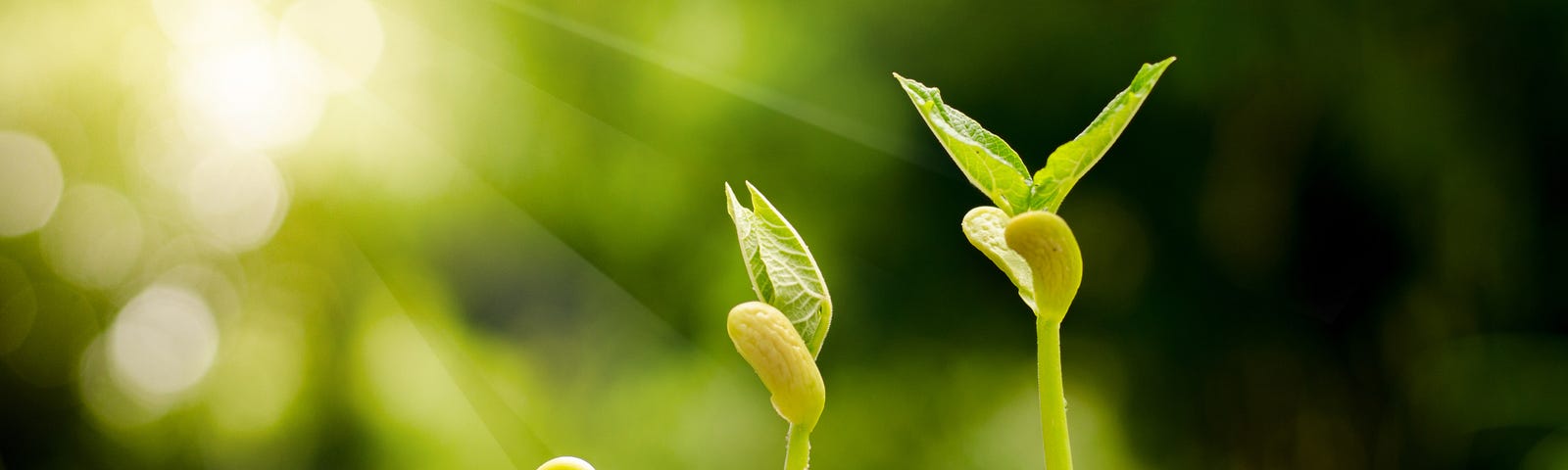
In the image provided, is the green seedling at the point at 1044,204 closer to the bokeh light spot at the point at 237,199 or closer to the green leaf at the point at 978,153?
the green leaf at the point at 978,153

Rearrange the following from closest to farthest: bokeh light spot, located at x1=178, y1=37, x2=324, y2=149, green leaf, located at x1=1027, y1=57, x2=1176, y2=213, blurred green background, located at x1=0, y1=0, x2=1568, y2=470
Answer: green leaf, located at x1=1027, y1=57, x2=1176, y2=213
blurred green background, located at x1=0, y1=0, x2=1568, y2=470
bokeh light spot, located at x1=178, y1=37, x2=324, y2=149

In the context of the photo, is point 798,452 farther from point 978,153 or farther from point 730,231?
point 730,231

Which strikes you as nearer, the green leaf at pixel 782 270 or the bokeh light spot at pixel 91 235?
the green leaf at pixel 782 270

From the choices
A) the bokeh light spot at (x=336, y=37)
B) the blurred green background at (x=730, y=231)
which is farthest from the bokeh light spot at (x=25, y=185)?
the bokeh light spot at (x=336, y=37)

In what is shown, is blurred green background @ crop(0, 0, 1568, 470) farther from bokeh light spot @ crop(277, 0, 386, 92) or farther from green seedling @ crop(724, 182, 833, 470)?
green seedling @ crop(724, 182, 833, 470)

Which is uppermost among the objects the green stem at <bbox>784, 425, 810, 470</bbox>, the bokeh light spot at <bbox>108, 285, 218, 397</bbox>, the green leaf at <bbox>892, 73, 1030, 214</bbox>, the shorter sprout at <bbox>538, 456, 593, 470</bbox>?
the green leaf at <bbox>892, 73, 1030, 214</bbox>

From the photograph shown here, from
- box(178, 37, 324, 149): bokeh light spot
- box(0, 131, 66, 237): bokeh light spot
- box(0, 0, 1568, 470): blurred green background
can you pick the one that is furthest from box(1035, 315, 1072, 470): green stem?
box(0, 131, 66, 237): bokeh light spot
